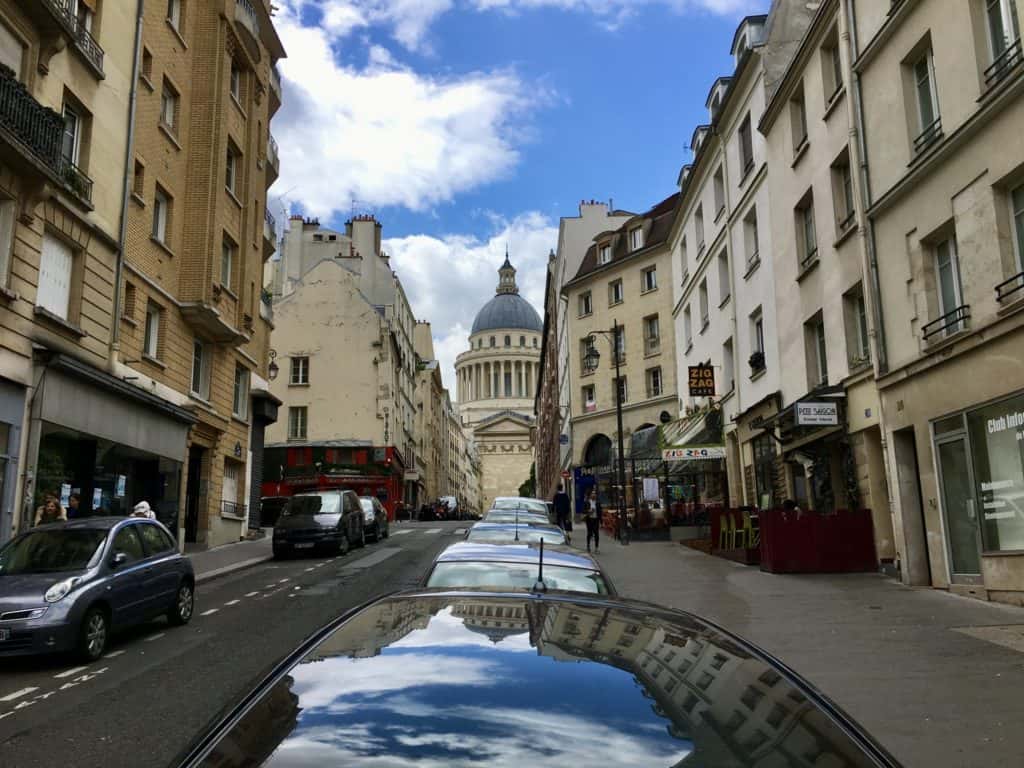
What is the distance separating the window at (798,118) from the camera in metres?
19.6

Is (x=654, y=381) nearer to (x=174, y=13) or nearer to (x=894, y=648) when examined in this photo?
(x=174, y=13)

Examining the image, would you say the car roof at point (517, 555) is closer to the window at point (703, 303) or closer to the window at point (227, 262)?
the window at point (227, 262)

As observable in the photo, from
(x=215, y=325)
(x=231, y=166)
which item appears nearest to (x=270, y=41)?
(x=231, y=166)

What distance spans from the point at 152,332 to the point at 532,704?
2208cm

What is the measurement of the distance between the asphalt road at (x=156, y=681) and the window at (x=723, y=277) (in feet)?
49.8

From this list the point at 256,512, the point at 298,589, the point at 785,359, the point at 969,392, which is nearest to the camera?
the point at 969,392

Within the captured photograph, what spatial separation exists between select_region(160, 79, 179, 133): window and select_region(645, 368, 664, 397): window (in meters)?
27.0

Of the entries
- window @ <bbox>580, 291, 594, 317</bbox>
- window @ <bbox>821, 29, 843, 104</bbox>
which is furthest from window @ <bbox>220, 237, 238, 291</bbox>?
window @ <bbox>580, 291, 594, 317</bbox>

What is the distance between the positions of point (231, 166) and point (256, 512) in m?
11.9

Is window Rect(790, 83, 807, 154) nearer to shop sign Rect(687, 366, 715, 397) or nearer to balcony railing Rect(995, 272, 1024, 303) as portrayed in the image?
shop sign Rect(687, 366, 715, 397)

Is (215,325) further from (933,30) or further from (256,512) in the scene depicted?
(933,30)

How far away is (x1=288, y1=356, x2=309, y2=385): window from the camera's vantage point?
52569mm

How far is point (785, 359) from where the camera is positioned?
66.5 ft

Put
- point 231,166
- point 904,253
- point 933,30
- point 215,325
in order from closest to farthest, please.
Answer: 1. point 933,30
2. point 904,253
3. point 215,325
4. point 231,166
